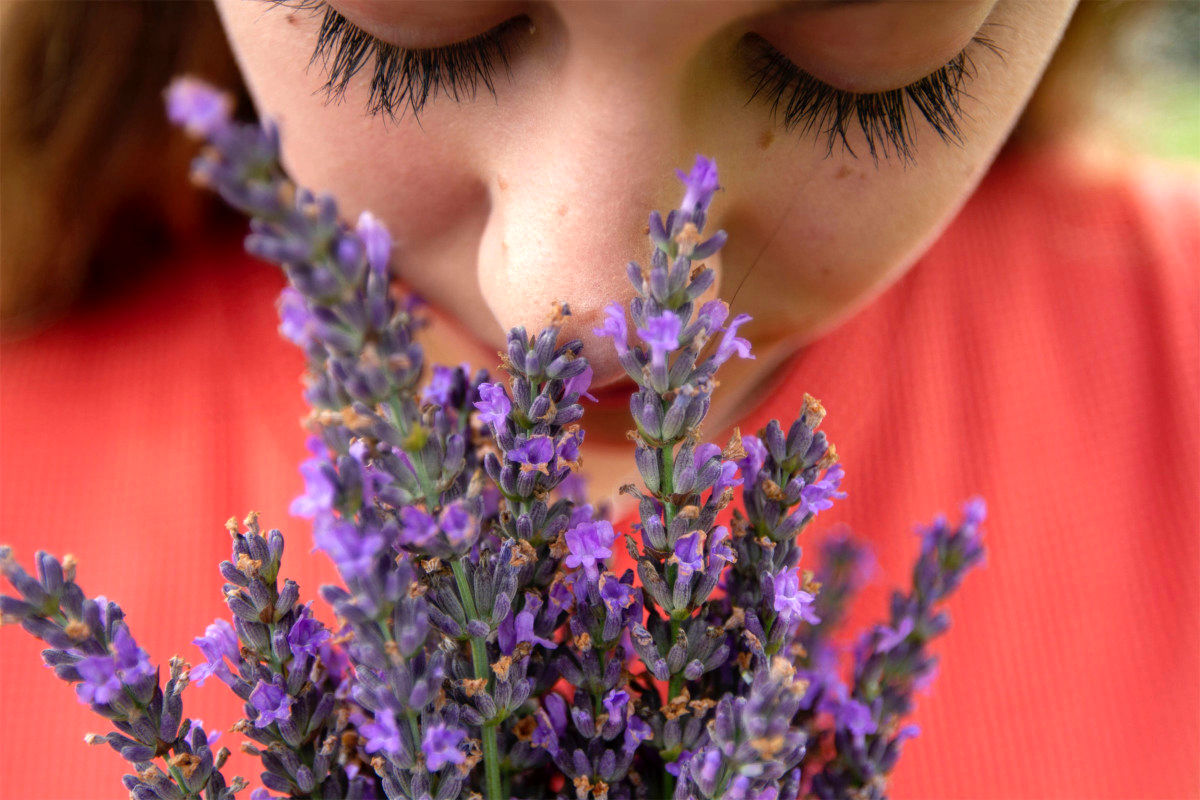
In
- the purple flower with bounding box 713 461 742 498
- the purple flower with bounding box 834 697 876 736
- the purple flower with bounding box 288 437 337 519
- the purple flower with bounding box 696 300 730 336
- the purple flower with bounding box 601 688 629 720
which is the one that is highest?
the purple flower with bounding box 696 300 730 336

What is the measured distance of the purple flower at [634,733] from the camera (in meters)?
0.43

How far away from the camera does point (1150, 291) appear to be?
1.48m

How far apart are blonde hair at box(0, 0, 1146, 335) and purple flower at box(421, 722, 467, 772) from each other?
47.9 inches

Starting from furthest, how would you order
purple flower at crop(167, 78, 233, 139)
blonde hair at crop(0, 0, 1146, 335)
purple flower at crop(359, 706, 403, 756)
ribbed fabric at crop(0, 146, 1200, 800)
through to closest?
blonde hair at crop(0, 0, 1146, 335), ribbed fabric at crop(0, 146, 1200, 800), purple flower at crop(359, 706, 403, 756), purple flower at crop(167, 78, 233, 139)

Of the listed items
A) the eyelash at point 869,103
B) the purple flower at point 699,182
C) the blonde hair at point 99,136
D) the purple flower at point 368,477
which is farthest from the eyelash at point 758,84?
the blonde hair at point 99,136

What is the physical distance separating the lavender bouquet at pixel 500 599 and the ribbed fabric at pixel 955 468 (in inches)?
23.7

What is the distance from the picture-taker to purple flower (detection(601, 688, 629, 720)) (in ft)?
1.38

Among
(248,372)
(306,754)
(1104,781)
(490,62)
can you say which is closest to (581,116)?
(490,62)

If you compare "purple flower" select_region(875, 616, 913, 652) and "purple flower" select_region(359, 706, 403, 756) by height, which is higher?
"purple flower" select_region(875, 616, 913, 652)

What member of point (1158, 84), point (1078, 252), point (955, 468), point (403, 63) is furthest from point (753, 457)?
point (1158, 84)

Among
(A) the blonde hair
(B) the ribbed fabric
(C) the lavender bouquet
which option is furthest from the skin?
(A) the blonde hair

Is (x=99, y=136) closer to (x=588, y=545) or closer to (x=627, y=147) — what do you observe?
(x=627, y=147)

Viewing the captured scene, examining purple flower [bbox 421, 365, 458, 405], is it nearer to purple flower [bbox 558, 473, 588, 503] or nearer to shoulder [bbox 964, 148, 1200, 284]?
purple flower [bbox 558, 473, 588, 503]

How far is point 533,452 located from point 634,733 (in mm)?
148
